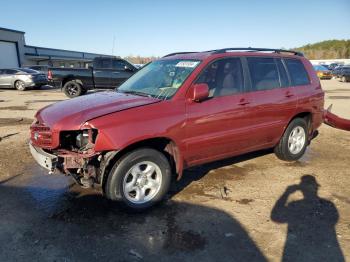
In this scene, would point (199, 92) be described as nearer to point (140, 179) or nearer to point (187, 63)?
point (187, 63)

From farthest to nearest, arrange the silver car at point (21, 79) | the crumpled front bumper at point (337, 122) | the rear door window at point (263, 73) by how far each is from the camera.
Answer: the silver car at point (21, 79), the crumpled front bumper at point (337, 122), the rear door window at point (263, 73)

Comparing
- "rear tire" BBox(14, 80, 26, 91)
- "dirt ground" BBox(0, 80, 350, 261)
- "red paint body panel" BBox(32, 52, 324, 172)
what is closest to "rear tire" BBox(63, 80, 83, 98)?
"rear tire" BBox(14, 80, 26, 91)

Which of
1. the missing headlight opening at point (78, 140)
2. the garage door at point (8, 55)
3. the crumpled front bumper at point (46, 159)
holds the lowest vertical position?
the crumpled front bumper at point (46, 159)

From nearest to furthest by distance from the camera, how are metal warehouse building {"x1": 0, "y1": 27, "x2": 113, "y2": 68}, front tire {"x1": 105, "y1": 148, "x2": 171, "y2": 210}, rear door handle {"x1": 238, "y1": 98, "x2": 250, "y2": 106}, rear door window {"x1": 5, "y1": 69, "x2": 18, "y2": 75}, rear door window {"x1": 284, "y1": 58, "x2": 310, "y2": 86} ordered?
front tire {"x1": 105, "y1": 148, "x2": 171, "y2": 210}, rear door handle {"x1": 238, "y1": 98, "x2": 250, "y2": 106}, rear door window {"x1": 284, "y1": 58, "x2": 310, "y2": 86}, rear door window {"x1": 5, "y1": 69, "x2": 18, "y2": 75}, metal warehouse building {"x1": 0, "y1": 27, "x2": 113, "y2": 68}

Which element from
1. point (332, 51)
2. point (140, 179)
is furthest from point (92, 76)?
point (332, 51)

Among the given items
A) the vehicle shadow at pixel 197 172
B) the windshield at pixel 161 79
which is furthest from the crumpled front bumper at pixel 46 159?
the vehicle shadow at pixel 197 172

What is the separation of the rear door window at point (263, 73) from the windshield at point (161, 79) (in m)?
1.02

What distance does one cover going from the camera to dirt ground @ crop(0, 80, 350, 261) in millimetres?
3369

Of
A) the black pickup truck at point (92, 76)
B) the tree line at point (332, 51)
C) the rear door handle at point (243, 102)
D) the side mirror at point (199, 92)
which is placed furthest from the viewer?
the tree line at point (332, 51)

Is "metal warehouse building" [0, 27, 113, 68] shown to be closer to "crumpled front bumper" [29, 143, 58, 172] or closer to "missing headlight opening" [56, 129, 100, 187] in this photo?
"crumpled front bumper" [29, 143, 58, 172]

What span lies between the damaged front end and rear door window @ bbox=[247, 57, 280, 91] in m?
2.64

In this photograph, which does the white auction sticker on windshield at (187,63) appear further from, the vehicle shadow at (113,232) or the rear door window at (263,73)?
the vehicle shadow at (113,232)

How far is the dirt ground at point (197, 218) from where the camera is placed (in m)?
3.37

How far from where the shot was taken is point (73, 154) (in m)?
3.87
